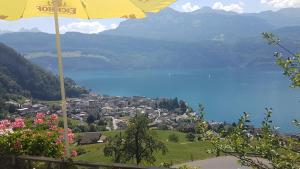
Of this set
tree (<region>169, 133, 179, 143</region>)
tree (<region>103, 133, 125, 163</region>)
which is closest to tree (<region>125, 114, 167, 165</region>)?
tree (<region>103, 133, 125, 163</region>)

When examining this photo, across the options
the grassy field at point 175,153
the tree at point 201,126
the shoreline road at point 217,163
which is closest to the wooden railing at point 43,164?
the tree at point 201,126

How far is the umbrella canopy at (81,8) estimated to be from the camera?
5137 mm

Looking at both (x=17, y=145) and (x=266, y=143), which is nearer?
(x=266, y=143)

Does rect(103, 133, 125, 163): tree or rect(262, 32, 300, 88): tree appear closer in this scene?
rect(262, 32, 300, 88): tree

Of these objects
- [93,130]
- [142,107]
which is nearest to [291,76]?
[93,130]

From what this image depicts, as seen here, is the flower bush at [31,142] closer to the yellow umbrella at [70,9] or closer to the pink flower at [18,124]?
the pink flower at [18,124]

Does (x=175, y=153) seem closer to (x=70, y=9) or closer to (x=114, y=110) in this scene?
(x=70, y=9)

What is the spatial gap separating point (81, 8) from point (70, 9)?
0.50 ft

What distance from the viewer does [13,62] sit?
165 metres

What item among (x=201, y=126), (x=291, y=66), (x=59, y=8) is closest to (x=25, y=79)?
(x=59, y=8)

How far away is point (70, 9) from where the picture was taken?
5.52 metres

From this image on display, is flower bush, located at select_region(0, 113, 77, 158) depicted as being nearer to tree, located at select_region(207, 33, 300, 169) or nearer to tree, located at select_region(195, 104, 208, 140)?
→ tree, located at select_region(195, 104, 208, 140)

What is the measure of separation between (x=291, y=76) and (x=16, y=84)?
153 metres

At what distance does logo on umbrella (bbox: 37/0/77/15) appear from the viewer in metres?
5.48
